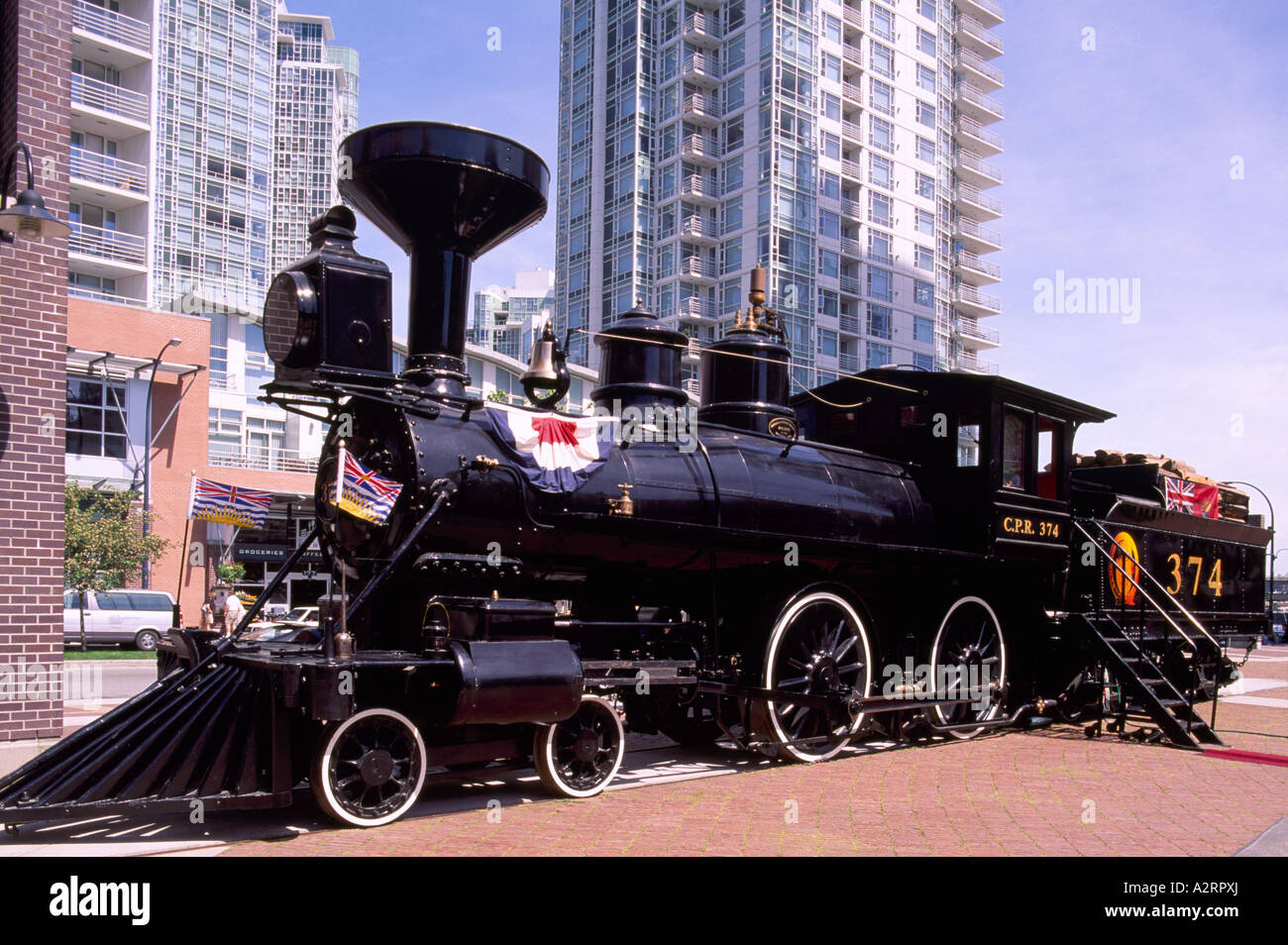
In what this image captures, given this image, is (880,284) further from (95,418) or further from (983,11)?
(95,418)

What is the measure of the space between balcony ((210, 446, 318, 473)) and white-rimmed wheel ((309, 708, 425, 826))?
1202 inches

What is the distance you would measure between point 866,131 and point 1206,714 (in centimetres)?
4458

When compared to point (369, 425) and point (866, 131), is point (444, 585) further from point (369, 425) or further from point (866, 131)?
point (866, 131)

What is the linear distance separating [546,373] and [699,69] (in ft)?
151

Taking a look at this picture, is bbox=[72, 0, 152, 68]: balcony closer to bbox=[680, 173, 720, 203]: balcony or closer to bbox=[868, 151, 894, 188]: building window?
bbox=[680, 173, 720, 203]: balcony

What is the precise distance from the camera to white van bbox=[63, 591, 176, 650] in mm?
24297

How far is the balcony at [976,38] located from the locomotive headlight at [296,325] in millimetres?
59960

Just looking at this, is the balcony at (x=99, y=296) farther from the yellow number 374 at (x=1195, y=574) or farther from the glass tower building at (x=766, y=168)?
the yellow number 374 at (x=1195, y=574)

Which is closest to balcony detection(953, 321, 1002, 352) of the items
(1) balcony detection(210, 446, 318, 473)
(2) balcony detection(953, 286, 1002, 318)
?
(2) balcony detection(953, 286, 1002, 318)

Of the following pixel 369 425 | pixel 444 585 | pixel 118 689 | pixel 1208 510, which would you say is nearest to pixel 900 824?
pixel 444 585

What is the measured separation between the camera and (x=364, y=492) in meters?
6.31

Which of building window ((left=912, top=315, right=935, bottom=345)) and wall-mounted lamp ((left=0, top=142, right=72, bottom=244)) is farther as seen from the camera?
building window ((left=912, top=315, right=935, bottom=345))

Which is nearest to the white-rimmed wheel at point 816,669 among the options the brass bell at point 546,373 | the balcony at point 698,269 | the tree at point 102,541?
the brass bell at point 546,373

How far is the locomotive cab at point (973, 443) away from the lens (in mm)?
9961
